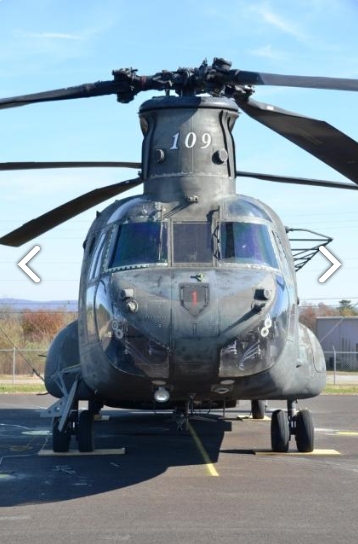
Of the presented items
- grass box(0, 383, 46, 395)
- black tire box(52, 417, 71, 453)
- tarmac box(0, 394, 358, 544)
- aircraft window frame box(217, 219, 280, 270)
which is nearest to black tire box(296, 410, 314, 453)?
tarmac box(0, 394, 358, 544)

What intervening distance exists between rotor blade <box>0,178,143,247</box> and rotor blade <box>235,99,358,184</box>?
9.64 ft

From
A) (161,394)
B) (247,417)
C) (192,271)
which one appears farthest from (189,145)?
(247,417)

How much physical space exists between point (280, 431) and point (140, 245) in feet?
12.4

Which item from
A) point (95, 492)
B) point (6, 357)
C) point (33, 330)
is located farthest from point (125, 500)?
point (33, 330)

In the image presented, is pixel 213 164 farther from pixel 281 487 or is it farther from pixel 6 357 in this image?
pixel 6 357

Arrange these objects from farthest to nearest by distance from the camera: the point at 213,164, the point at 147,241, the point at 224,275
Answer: the point at 213,164 → the point at 147,241 → the point at 224,275

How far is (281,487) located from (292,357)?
1517mm

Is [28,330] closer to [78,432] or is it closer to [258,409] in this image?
[258,409]

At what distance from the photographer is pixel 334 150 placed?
11.0 meters

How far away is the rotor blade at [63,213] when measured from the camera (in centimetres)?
1408

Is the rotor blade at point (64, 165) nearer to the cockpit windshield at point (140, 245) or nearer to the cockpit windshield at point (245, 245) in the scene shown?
the cockpit windshield at point (140, 245)

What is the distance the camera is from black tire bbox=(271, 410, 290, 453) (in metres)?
13.2

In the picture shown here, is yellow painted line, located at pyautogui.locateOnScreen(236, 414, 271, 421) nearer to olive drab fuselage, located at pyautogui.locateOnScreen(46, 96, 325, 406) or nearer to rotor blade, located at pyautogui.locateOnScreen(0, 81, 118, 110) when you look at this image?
olive drab fuselage, located at pyautogui.locateOnScreen(46, 96, 325, 406)

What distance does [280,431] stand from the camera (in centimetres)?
1338
